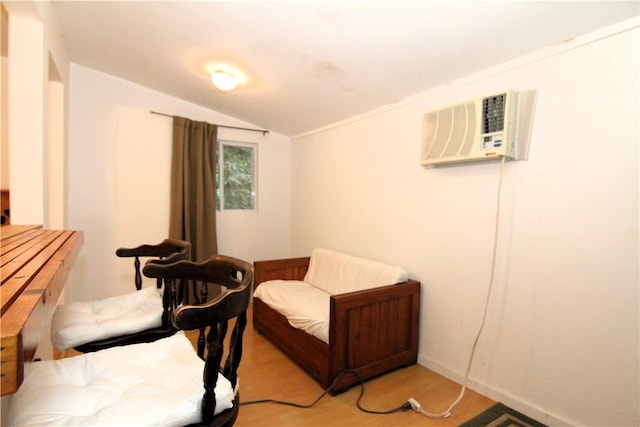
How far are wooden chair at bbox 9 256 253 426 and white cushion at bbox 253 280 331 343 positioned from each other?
1237 millimetres

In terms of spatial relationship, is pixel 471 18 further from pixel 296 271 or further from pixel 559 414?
pixel 296 271

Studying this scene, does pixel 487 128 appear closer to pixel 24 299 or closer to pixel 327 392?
pixel 327 392

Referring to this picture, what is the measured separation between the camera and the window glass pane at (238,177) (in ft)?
12.7

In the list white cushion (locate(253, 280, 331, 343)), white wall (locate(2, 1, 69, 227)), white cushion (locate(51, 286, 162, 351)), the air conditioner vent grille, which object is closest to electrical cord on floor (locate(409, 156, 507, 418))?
the air conditioner vent grille

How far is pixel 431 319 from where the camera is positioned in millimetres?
2387

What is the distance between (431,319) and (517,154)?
4.29ft

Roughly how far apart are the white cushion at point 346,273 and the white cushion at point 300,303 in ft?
0.37

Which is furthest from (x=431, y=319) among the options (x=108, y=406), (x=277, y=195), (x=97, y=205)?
(x=97, y=205)

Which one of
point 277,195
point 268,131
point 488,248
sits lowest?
point 488,248

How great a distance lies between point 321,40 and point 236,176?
2.33 metres

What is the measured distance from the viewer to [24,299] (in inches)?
20.5

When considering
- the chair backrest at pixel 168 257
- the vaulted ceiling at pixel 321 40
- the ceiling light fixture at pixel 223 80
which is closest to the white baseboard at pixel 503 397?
the chair backrest at pixel 168 257

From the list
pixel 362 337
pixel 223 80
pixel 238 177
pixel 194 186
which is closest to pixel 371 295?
pixel 362 337

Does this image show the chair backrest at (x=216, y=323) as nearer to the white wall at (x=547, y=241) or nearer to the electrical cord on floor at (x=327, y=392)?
the electrical cord on floor at (x=327, y=392)
